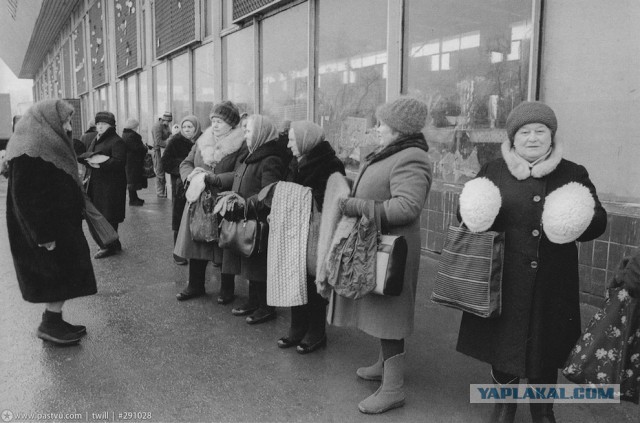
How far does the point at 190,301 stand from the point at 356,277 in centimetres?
255

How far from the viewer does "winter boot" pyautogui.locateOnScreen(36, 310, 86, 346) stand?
12.6ft

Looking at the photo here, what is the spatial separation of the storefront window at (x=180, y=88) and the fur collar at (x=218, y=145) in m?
8.92

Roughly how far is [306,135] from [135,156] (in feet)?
22.1

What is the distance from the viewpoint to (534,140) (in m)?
2.49

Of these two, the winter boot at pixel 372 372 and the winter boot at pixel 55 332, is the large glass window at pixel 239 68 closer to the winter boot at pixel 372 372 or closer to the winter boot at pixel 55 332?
the winter boot at pixel 55 332

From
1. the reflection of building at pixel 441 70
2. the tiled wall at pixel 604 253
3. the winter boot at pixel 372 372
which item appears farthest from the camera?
the reflection of building at pixel 441 70

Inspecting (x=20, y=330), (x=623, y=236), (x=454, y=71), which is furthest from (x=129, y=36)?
(x=623, y=236)

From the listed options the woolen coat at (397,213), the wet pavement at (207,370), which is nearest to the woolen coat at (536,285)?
the woolen coat at (397,213)

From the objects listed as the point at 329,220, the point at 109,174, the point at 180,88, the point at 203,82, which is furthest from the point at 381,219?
the point at 180,88

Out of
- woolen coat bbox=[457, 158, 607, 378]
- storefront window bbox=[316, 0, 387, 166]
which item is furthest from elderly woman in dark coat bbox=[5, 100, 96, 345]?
storefront window bbox=[316, 0, 387, 166]

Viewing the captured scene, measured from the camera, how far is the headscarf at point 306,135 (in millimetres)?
3590

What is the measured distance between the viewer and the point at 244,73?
10641 mm

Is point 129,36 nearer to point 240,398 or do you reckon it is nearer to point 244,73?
point 244,73

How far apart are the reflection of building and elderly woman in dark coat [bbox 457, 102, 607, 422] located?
83.9 inches
